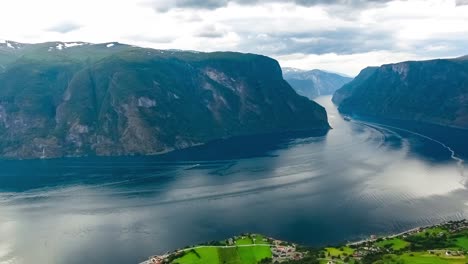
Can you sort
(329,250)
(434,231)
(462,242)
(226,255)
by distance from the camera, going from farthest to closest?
1. (434,231)
2. (462,242)
3. (226,255)
4. (329,250)

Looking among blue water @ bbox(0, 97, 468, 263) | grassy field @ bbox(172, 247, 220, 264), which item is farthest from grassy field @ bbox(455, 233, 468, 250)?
grassy field @ bbox(172, 247, 220, 264)

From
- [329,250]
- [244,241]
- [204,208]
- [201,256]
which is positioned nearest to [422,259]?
[329,250]

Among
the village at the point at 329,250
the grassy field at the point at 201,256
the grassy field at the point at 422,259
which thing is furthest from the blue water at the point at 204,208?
the grassy field at the point at 422,259

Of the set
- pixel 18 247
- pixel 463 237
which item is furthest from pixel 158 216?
pixel 463 237

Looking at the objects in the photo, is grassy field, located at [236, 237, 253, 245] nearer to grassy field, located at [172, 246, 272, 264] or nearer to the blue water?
grassy field, located at [172, 246, 272, 264]

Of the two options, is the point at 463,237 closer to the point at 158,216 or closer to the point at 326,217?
the point at 326,217

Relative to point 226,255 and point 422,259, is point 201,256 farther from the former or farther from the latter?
point 422,259

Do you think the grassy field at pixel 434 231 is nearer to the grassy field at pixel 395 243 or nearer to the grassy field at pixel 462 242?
the grassy field at pixel 462 242
